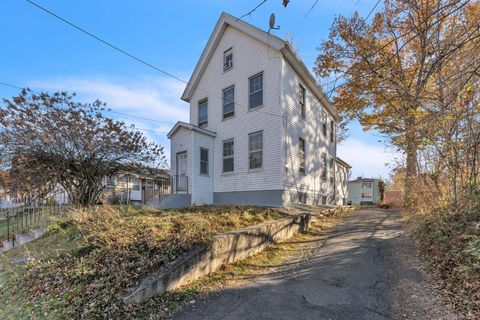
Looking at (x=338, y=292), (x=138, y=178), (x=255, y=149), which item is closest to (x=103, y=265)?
(x=338, y=292)

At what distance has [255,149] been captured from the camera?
38.3 feet

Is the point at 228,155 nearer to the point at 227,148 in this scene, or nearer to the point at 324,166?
the point at 227,148

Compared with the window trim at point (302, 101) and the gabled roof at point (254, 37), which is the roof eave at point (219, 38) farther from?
the window trim at point (302, 101)

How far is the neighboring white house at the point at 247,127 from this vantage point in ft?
36.3

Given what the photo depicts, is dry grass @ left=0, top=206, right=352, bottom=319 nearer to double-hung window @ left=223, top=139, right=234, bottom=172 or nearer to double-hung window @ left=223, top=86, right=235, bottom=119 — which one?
double-hung window @ left=223, top=139, right=234, bottom=172

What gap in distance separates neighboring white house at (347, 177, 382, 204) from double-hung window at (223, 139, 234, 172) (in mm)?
27055

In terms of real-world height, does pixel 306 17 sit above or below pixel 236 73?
below

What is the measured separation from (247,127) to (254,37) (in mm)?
4228

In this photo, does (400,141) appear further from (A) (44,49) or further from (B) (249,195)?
(A) (44,49)

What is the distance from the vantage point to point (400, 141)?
35.7ft

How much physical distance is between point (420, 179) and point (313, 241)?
4503mm

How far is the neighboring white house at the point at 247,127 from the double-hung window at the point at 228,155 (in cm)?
5

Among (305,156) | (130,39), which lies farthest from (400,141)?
(130,39)

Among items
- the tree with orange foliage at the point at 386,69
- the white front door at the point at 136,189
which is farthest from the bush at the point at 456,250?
the white front door at the point at 136,189
